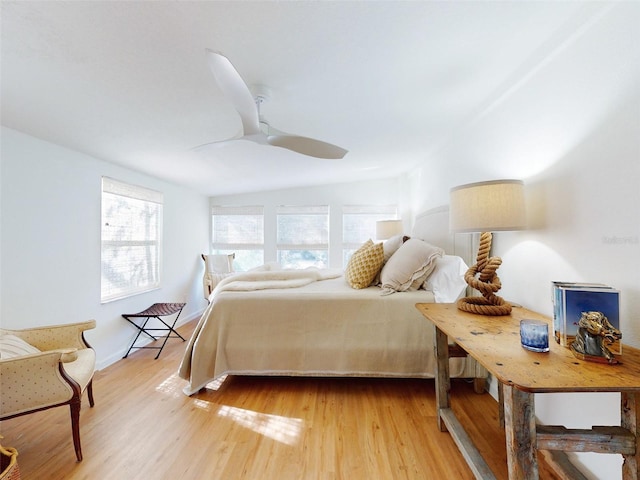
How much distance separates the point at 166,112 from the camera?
1818 mm

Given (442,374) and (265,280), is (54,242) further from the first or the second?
(442,374)

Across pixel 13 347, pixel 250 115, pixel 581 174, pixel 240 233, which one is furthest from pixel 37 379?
pixel 240 233

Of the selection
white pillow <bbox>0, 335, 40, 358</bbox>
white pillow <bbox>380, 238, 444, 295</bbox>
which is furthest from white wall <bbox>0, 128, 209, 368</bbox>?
white pillow <bbox>380, 238, 444, 295</bbox>

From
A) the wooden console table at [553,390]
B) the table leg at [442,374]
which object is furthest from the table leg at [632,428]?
the table leg at [442,374]

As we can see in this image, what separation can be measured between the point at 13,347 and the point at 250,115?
1837mm

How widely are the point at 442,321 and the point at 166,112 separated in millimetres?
2114

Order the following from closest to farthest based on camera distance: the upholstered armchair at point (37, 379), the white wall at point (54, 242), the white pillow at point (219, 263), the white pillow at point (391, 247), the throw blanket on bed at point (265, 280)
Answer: the upholstered armchair at point (37, 379), the white wall at point (54, 242), the throw blanket on bed at point (265, 280), the white pillow at point (391, 247), the white pillow at point (219, 263)

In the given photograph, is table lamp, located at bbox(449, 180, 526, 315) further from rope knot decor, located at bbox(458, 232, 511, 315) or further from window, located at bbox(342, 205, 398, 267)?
window, located at bbox(342, 205, 398, 267)

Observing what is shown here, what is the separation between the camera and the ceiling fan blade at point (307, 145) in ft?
5.70

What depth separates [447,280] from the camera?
6.80 feet

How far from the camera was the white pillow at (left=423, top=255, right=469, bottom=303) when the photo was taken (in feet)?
6.53

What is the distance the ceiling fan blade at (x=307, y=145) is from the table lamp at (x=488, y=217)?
831 mm

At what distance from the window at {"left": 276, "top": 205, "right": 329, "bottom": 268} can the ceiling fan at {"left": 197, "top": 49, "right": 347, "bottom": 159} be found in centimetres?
279

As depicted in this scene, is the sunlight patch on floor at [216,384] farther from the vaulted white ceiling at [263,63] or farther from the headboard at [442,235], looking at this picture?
the headboard at [442,235]
